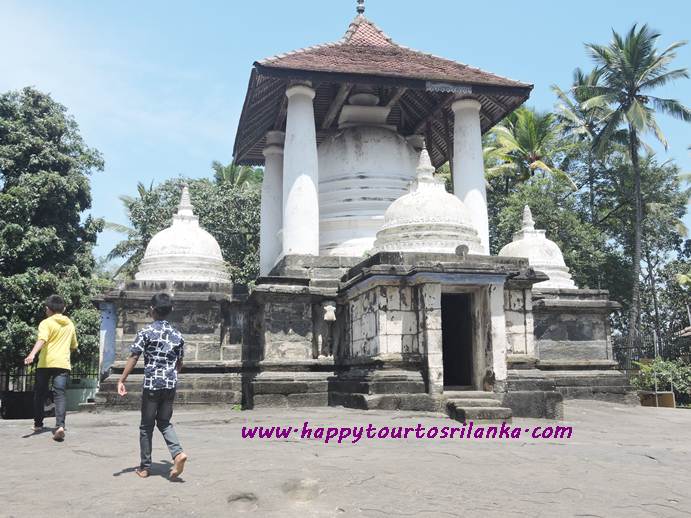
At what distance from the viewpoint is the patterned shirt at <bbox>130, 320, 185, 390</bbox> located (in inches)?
225

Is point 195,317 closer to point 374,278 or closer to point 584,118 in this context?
point 374,278

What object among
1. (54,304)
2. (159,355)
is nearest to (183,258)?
(54,304)

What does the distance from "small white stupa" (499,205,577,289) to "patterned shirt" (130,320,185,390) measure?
11.7 meters

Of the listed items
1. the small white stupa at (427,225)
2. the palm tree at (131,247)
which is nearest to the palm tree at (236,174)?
the palm tree at (131,247)

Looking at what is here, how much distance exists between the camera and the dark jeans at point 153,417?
5574 millimetres

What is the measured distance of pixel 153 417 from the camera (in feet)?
18.7

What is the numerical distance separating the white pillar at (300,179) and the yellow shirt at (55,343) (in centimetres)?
605

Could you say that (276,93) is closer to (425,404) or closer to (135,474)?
(425,404)

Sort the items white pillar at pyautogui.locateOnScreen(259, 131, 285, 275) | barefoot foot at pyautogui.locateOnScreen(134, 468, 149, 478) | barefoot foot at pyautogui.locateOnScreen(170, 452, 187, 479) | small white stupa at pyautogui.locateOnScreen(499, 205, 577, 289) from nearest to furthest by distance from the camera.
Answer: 1. barefoot foot at pyautogui.locateOnScreen(170, 452, 187, 479)
2. barefoot foot at pyautogui.locateOnScreen(134, 468, 149, 478)
3. small white stupa at pyautogui.locateOnScreen(499, 205, 577, 289)
4. white pillar at pyautogui.locateOnScreen(259, 131, 285, 275)

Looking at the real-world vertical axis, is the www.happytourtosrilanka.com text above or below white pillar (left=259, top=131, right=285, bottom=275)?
below

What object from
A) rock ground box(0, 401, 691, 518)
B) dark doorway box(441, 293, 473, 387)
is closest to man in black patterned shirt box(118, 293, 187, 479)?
rock ground box(0, 401, 691, 518)

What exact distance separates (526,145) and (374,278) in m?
25.4

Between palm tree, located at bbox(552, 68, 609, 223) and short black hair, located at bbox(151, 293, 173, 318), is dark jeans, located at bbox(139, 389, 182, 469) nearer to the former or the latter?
short black hair, located at bbox(151, 293, 173, 318)

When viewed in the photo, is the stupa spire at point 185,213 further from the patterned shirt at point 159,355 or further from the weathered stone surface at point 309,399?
the patterned shirt at point 159,355
